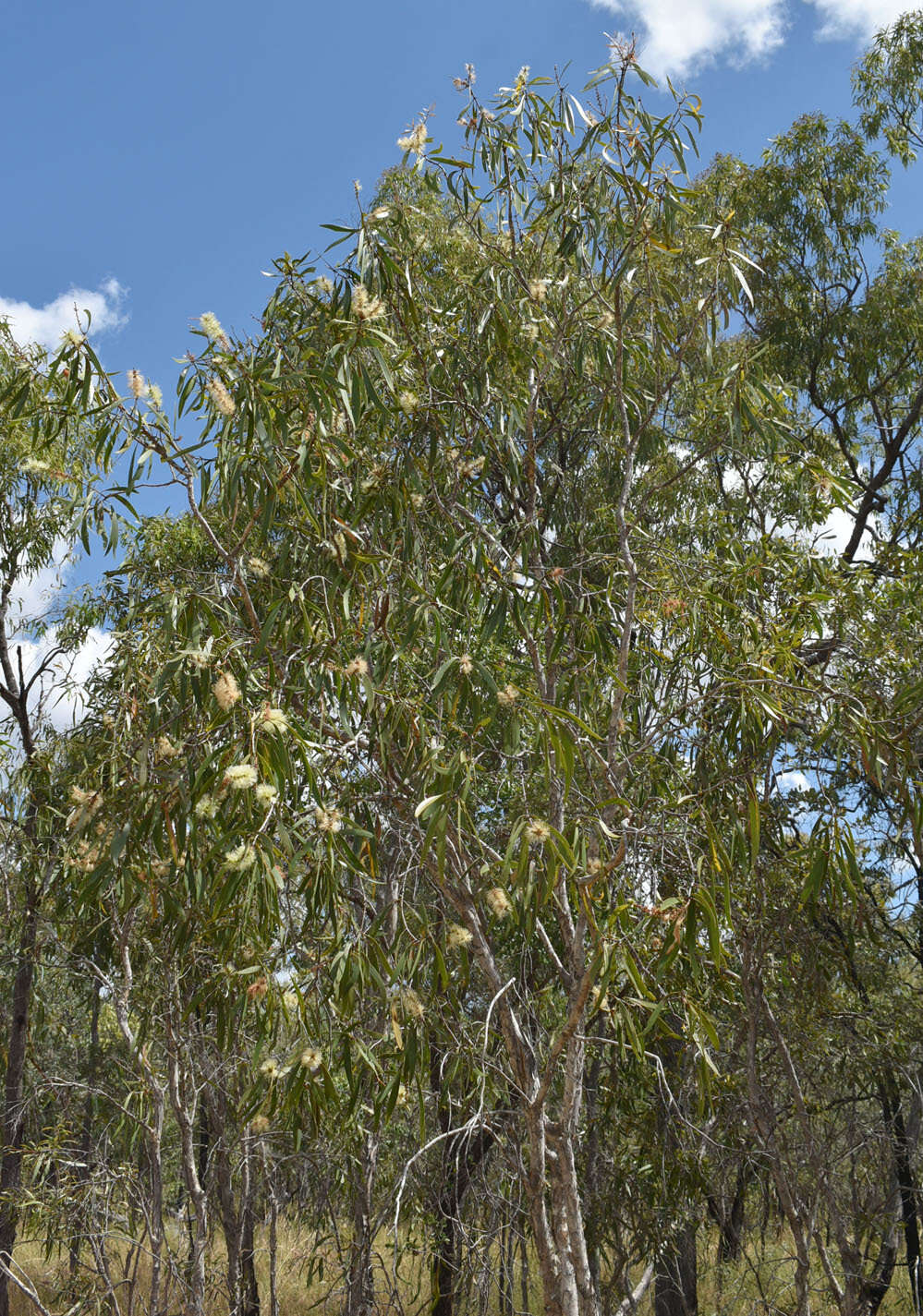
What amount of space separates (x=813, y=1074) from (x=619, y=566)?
2728 millimetres

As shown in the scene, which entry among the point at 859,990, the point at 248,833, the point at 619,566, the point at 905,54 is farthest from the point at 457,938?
the point at 905,54

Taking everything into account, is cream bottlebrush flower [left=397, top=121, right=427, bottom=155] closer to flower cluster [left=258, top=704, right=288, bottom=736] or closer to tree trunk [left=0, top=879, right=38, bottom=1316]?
flower cluster [left=258, top=704, right=288, bottom=736]

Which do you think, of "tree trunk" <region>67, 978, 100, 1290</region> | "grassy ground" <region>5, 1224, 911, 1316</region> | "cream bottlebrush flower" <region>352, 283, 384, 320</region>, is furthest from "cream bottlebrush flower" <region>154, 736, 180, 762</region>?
"grassy ground" <region>5, 1224, 911, 1316</region>

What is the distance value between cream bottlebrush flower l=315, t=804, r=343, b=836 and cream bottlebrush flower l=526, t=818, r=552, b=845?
356mm

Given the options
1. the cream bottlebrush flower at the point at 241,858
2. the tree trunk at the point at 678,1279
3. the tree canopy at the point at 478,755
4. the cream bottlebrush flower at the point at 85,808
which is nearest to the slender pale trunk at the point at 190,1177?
the tree canopy at the point at 478,755

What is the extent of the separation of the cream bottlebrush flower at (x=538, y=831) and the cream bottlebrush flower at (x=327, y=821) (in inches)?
14.0

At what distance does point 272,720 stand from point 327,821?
232 mm

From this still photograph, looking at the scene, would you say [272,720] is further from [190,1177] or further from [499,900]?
[190,1177]

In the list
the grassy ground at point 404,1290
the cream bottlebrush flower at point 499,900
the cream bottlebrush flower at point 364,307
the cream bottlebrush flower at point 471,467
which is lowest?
the grassy ground at point 404,1290

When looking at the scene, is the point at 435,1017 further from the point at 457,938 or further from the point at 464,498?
the point at 464,498

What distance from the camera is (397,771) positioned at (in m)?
2.75

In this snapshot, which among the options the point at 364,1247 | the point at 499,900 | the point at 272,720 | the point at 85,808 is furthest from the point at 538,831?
the point at 364,1247

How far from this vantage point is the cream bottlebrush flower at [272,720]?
1823mm

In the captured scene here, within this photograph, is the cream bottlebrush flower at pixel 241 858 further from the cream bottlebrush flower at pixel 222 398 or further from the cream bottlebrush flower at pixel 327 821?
the cream bottlebrush flower at pixel 222 398
